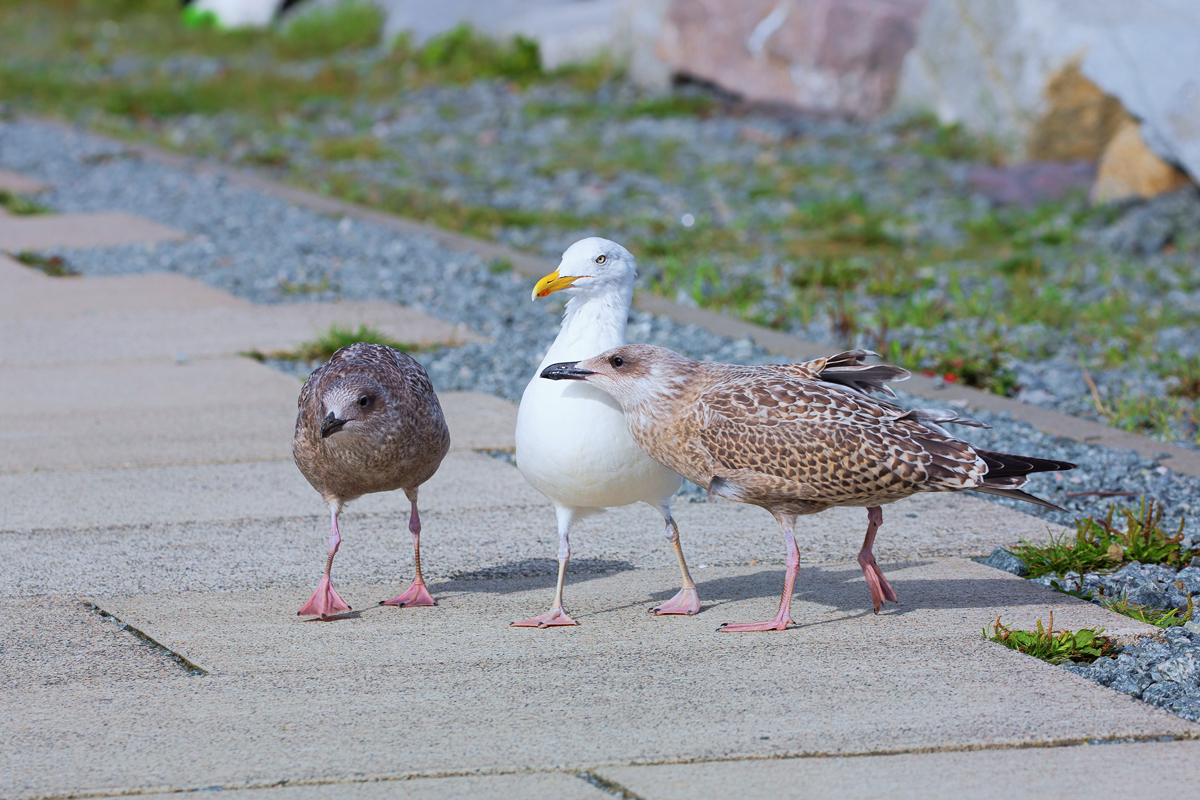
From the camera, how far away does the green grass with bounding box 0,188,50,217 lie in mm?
12555

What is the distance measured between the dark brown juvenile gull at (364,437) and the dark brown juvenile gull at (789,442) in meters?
0.56

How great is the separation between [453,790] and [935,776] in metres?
1.16

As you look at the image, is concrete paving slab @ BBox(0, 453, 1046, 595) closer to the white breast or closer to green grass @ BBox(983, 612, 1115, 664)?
the white breast

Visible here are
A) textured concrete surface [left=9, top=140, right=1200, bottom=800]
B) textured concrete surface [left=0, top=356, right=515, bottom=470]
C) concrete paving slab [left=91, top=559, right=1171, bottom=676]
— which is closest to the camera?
textured concrete surface [left=9, top=140, right=1200, bottom=800]

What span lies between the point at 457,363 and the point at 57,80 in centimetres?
1650

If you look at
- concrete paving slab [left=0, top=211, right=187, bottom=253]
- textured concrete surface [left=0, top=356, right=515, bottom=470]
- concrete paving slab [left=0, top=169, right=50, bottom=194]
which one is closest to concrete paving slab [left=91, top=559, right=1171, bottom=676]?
textured concrete surface [left=0, top=356, right=515, bottom=470]

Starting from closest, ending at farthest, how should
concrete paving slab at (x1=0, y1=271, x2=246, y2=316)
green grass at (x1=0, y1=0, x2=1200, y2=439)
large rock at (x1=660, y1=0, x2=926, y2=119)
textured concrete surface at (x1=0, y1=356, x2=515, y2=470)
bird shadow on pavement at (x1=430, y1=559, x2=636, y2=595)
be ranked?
bird shadow on pavement at (x1=430, y1=559, x2=636, y2=595)
textured concrete surface at (x1=0, y1=356, x2=515, y2=470)
concrete paving slab at (x1=0, y1=271, x2=246, y2=316)
green grass at (x1=0, y1=0, x2=1200, y2=439)
large rock at (x1=660, y1=0, x2=926, y2=119)

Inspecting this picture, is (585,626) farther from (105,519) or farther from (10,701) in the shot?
(105,519)

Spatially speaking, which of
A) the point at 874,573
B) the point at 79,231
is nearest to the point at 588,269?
the point at 874,573

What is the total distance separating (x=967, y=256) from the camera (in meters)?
11.8

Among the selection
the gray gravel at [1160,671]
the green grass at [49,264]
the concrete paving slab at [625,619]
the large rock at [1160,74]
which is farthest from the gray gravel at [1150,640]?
the large rock at [1160,74]

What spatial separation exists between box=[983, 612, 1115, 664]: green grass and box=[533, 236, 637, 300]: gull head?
1.67 m

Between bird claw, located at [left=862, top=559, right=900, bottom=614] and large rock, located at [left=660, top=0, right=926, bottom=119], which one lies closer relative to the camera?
bird claw, located at [left=862, top=559, right=900, bottom=614]

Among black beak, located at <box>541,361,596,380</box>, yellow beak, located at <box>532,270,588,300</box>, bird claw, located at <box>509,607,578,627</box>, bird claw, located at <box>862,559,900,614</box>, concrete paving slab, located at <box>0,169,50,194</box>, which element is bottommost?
concrete paving slab, located at <box>0,169,50,194</box>
